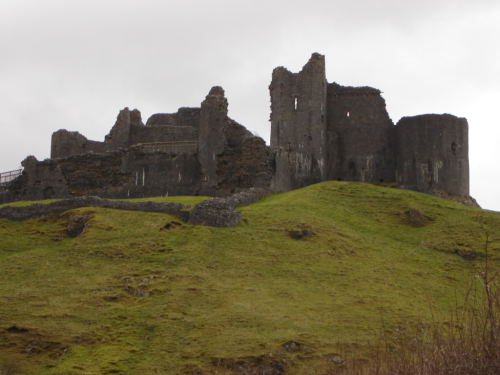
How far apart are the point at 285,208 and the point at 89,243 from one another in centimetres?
1012

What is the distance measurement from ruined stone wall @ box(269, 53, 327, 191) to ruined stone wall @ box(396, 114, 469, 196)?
5413mm

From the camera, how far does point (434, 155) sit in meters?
60.6

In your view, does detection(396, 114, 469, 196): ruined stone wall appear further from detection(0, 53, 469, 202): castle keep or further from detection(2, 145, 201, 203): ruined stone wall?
detection(2, 145, 201, 203): ruined stone wall

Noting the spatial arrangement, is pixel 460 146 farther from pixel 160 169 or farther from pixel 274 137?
pixel 160 169

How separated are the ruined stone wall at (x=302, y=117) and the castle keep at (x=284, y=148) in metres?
0.06

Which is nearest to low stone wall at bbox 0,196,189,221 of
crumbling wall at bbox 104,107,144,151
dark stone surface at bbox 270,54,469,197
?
crumbling wall at bbox 104,107,144,151

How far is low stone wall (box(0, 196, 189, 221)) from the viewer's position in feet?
132

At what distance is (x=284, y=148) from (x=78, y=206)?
21897 millimetres

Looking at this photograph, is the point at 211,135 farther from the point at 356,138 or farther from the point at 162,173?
the point at 356,138

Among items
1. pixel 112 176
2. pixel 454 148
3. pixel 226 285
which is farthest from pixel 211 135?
pixel 226 285

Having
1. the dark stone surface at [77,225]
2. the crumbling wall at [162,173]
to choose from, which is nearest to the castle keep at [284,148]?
the crumbling wall at [162,173]

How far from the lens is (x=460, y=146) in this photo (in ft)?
200

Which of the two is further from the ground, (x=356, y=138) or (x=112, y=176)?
(x=356, y=138)

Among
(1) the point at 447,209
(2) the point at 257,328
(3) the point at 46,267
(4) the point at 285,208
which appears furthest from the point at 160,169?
(2) the point at 257,328
